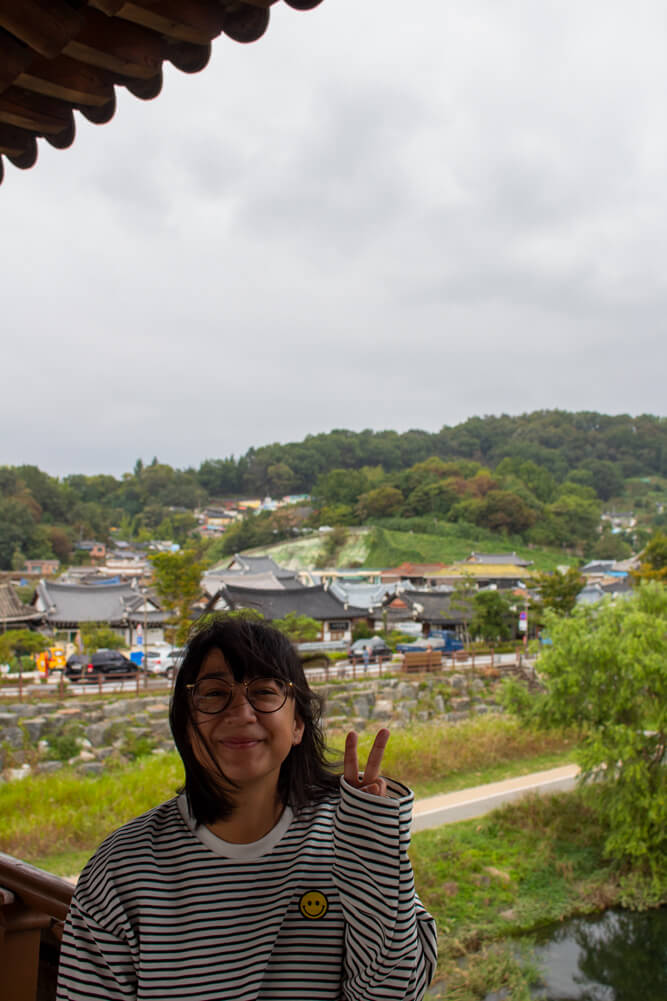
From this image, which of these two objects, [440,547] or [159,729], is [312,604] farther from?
[440,547]

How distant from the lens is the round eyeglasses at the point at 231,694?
74 cm

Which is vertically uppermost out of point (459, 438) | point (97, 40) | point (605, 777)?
point (459, 438)

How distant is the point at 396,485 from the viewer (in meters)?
38.8

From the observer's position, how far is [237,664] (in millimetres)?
750

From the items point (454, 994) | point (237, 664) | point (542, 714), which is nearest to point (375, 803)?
point (237, 664)

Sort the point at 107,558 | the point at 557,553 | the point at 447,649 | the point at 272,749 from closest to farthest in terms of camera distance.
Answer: the point at 272,749
the point at 447,649
the point at 107,558
the point at 557,553

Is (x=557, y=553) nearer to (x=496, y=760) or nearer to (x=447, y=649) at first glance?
(x=447, y=649)

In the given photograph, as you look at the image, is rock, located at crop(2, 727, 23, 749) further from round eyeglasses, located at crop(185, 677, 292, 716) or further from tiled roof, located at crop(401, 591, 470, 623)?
tiled roof, located at crop(401, 591, 470, 623)

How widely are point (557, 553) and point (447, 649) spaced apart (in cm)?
1948

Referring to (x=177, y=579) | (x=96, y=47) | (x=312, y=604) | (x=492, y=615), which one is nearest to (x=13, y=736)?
(x=177, y=579)

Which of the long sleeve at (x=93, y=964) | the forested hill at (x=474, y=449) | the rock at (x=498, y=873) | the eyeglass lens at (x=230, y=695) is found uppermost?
the forested hill at (x=474, y=449)

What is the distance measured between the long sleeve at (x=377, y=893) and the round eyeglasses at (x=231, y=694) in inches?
6.4

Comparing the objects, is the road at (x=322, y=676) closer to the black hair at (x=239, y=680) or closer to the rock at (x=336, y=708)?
the rock at (x=336, y=708)

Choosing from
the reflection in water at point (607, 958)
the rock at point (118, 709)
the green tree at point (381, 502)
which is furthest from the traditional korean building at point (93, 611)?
the green tree at point (381, 502)
